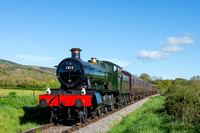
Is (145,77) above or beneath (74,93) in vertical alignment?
above

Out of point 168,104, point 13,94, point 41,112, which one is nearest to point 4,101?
point 13,94

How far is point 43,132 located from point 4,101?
778cm

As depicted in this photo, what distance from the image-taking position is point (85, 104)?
9.95 metres

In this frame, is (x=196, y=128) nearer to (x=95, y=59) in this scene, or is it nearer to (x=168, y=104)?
(x=168, y=104)

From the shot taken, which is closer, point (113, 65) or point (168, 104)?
point (168, 104)

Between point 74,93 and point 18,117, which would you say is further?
point 18,117

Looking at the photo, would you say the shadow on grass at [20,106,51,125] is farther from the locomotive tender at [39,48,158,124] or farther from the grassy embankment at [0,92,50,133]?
the locomotive tender at [39,48,158,124]

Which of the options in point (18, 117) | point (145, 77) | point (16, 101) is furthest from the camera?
point (145, 77)

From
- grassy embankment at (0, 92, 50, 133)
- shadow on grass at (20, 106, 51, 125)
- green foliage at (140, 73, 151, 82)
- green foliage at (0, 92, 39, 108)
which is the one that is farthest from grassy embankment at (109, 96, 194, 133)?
green foliage at (140, 73, 151, 82)

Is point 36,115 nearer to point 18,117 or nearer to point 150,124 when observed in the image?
point 18,117

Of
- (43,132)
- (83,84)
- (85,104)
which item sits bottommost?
(43,132)

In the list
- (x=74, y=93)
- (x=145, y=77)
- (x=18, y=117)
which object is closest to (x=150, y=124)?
(x=74, y=93)

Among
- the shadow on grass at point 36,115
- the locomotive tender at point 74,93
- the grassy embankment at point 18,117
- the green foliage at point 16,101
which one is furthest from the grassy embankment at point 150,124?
the green foliage at point 16,101

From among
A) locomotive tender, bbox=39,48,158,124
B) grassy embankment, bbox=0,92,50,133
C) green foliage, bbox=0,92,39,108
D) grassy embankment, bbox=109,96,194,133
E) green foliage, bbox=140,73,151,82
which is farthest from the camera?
green foliage, bbox=140,73,151,82
